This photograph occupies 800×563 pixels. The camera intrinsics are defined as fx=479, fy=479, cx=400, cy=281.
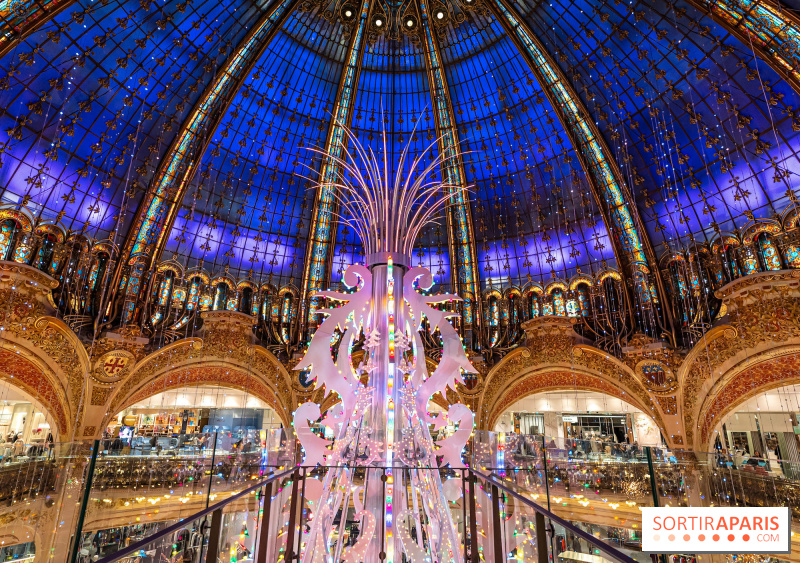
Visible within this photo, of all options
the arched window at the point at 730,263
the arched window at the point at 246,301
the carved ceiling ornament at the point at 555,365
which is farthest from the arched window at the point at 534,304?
the arched window at the point at 246,301

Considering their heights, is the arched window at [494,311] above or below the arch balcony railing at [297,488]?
above

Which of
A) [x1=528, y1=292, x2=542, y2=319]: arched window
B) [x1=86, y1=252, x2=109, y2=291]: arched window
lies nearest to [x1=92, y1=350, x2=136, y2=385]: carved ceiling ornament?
[x1=86, y1=252, x2=109, y2=291]: arched window

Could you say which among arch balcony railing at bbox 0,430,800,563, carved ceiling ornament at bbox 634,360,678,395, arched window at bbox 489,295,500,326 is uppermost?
arched window at bbox 489,295,500,326

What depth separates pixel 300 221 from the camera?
2311 cm

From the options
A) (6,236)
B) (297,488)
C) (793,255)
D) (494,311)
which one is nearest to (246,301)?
(6,236)

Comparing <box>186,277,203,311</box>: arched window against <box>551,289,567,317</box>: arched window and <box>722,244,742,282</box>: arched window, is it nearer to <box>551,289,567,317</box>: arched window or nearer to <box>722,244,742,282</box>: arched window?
<box>551,289,567,317</box>: arched window

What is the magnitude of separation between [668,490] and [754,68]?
13493mm

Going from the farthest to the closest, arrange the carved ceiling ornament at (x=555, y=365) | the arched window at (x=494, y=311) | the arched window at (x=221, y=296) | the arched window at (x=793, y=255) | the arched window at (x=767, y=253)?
the arched window at (x=494, y=311), the arched window at (x=221, y=296), the carved ceiling ornament at (x=555, y=365), the arched window at (x=767, y=253), the arched window at (x=793, y=255)

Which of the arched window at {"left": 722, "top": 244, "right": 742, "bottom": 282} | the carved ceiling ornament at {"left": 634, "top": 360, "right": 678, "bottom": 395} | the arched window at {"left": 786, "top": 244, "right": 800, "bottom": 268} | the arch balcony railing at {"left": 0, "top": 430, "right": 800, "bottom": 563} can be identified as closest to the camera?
the arch balcony railing at {"left": 0, "top": 430, "right": 800, "bottom": 563}

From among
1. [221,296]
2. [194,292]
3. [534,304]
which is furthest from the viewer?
[221,296]

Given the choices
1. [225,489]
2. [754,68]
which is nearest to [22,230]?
[225,489]

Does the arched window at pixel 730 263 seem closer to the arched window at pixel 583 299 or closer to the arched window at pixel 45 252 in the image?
the arched window at pixel 583 299

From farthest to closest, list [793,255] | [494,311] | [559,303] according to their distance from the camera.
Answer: [494,311] < [559,303] < [793,255]

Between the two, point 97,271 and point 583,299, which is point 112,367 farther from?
point 583,299
